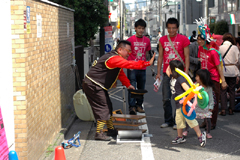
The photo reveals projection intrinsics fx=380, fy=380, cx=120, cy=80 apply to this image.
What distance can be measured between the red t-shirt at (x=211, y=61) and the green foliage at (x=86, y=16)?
880 cm

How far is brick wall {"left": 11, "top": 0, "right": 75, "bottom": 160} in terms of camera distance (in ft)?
15.0

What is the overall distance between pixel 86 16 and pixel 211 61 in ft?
30.3

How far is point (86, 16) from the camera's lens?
15.7m

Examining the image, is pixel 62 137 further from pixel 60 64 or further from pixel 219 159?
pixel 219 159

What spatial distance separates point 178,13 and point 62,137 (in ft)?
230

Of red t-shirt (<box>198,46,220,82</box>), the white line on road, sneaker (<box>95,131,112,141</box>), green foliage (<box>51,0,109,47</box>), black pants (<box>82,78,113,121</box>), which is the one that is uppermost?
green foliage (<box>51,0,109,47</box>)

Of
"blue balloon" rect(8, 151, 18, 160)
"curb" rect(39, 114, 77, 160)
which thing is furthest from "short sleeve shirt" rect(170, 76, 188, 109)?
"blue balloon" rect(8, 151, 18, 160)

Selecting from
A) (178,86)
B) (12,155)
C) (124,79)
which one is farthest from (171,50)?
(12,155)

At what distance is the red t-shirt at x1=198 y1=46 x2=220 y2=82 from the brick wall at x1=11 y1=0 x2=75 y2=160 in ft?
9.21

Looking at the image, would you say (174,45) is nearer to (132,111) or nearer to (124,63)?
(124,63)

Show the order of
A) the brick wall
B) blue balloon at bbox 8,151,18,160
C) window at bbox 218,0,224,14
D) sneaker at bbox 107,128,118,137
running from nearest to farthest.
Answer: blue balloon at bbox 8,151,18,160, the brick wall, sneaker at bbox 107,128,118,137, window at bbox 218,0,224,14

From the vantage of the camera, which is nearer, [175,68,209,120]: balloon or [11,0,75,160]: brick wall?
[11,0,75,160]: brick wall

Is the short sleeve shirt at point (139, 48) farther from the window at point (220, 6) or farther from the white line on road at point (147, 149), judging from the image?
the window at point (220, 6)

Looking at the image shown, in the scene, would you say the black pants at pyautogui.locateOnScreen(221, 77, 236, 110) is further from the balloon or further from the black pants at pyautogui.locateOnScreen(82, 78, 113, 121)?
Result: the black pants at pyautogui.locateOnScreen(82, 78, 113, 121)
